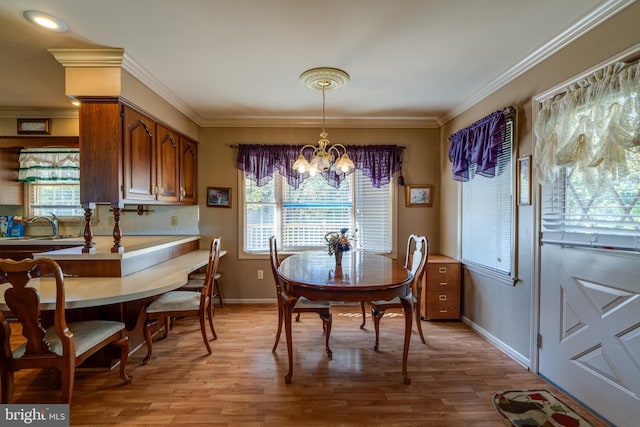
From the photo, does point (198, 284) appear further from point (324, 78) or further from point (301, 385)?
point (324, 78)

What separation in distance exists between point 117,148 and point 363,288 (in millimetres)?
2216

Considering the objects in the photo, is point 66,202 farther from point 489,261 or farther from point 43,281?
point 489,261

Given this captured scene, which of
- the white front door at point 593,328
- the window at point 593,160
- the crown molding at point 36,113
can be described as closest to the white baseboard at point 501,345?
the white front door at point 593,328

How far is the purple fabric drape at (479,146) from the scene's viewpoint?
8.48ft

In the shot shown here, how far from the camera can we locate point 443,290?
3215 mm

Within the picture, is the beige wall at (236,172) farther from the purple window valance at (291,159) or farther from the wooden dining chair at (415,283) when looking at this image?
the wooden dining chair at (415,283)

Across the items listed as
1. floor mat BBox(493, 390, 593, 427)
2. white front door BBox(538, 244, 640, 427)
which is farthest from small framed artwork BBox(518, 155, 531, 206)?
floor mat BBox(493, 390, 593, 427)

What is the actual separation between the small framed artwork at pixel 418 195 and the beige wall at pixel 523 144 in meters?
0.33

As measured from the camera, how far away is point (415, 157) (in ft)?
12.5

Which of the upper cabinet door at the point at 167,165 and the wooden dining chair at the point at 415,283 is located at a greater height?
the upper cabinet door at the point at 167,165

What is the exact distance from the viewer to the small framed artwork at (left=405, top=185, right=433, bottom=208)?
3.81 meters

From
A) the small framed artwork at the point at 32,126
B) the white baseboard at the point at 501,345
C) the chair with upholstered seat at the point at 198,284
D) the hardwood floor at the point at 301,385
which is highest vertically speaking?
the small framed artwork at the point at 32,126

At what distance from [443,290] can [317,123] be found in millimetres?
2609

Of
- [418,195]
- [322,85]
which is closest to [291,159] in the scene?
[322,85]
